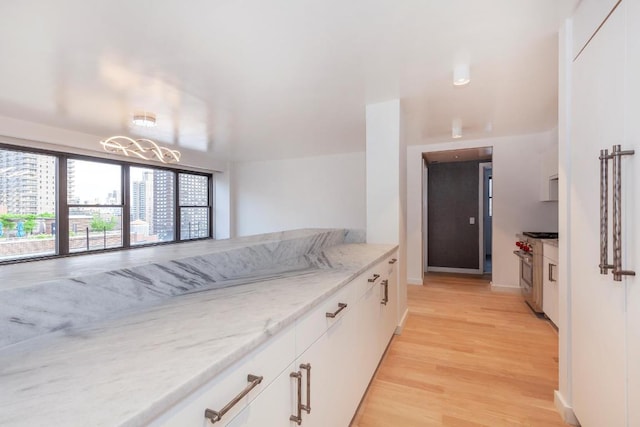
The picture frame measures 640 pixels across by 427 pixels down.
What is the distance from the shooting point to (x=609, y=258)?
128 centimetres

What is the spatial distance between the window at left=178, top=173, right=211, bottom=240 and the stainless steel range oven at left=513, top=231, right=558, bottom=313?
6.08 metres

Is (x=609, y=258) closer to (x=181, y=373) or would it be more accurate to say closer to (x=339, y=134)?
(x=181, y=373)

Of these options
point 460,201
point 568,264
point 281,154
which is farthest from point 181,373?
point 460,201

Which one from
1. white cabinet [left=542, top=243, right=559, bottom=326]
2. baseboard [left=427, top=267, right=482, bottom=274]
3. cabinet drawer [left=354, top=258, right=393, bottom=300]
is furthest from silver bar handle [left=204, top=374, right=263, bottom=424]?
baseboard [left=427, top=267, right=482, bottom=274]

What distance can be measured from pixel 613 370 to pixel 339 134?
12.5 feet

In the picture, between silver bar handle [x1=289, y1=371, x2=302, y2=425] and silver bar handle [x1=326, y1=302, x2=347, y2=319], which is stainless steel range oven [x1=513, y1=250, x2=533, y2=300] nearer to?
silver bar handle [x1=326, y1=302, x2=347, y2=319]

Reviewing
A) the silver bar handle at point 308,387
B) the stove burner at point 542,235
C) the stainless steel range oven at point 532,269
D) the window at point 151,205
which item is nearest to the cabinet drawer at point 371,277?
the silver bar handle at point 308,387

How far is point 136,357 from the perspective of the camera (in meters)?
0.71

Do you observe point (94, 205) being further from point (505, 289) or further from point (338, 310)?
point (505, 289)

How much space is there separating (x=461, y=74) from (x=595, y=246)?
1.52 metres

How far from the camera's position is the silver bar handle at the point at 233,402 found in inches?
26.2

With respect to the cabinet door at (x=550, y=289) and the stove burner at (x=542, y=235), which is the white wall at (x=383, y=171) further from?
the stove burner at (x=542, y=235)

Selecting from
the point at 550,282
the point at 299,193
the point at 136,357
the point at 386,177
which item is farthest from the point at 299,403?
the point at 299,193

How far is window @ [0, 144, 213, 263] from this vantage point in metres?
3.92
